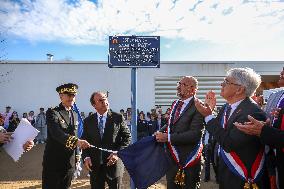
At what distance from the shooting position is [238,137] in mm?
3082

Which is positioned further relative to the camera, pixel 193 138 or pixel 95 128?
pixel 95 128

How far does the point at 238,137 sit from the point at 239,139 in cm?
2

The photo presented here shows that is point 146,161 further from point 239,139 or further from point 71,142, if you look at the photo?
point 239,139

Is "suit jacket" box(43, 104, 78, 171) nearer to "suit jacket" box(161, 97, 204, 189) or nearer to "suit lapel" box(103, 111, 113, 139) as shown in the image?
"suit lapel" box(103, 111, 113, 139)

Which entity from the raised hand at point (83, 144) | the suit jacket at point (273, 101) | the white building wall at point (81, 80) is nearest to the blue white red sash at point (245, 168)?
the suit jacket at point (273, 101)

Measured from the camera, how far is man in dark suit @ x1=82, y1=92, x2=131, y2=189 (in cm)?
484

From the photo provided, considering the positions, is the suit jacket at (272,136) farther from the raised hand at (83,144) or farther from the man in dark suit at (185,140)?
the raised hand at (83,144)

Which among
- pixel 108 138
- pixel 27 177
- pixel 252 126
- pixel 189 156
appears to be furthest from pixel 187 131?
pixel 27 177

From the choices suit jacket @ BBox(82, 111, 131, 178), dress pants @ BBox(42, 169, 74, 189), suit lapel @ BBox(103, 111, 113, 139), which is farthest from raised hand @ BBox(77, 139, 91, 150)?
dress pants @ BBox(42, 169, 74, 189)

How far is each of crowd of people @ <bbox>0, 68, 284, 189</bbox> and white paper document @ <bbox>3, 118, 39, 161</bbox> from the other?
0.11 m

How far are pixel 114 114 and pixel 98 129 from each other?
1.16 feet

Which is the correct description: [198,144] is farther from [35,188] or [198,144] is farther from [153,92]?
[153,92]

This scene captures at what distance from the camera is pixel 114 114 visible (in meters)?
5.14

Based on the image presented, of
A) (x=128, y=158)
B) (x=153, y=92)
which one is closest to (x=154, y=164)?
(x=128, y=158)
